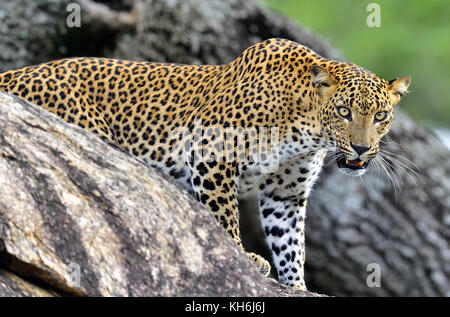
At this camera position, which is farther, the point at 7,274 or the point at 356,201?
the point at 356,201

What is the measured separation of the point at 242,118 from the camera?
8102mm

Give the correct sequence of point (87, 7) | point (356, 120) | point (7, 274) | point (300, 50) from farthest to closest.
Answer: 1. point (87, 7)
2. point (300, 50)
3. point (356, 120)
4. point (7, 274)

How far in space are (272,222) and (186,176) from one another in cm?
104

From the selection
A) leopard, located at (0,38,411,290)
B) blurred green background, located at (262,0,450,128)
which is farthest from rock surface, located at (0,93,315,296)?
blurred green background, located at (262,0,450,128)

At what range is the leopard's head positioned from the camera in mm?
7781

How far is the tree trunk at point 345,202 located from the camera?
13641 millimetres

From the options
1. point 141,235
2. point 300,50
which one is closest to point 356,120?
point 300,50

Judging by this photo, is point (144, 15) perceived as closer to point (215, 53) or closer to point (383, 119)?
point (215, 53)

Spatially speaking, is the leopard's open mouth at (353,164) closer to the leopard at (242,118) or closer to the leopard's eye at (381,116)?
the leopard at (242,118)

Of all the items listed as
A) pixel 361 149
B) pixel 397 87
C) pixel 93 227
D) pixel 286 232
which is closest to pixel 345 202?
pixel 286 232

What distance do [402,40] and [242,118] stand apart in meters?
17.9

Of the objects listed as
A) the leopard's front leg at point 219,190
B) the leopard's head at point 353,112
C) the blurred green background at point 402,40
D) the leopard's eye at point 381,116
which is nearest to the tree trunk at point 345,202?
the leopard's front leg at point 219,190

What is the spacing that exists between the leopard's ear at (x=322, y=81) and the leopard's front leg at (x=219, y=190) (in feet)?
3.22

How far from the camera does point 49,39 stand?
1242 cm
